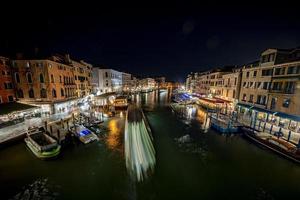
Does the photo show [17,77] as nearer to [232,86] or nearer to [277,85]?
[277,85]

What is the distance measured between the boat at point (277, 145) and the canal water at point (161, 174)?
2.74 feet

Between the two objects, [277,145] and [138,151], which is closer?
[277,145]

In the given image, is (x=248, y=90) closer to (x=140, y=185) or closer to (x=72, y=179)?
(x=140, y=185)

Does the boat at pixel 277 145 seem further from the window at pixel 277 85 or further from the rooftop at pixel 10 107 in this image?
the rooftop at pixel 10 107

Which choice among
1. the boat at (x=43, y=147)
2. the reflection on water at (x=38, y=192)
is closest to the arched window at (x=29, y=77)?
the boat at (x=43, y=147)

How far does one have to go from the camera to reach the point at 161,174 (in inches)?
542

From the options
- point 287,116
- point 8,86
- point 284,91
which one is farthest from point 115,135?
point 284,91

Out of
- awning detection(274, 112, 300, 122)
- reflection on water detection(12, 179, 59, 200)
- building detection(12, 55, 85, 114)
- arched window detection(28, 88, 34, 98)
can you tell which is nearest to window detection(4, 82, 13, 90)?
building detection(12, 55, 85, 114)

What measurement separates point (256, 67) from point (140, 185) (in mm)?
32605

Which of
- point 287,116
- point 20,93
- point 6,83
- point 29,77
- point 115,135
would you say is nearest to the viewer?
point 287,116

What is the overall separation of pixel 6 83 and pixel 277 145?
4529 centimetres

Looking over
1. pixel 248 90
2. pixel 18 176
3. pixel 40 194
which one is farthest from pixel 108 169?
pixel 248 90

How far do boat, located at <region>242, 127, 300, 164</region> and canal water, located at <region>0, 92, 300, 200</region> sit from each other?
0.83m

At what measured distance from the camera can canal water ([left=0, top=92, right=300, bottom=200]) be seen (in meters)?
11.4
